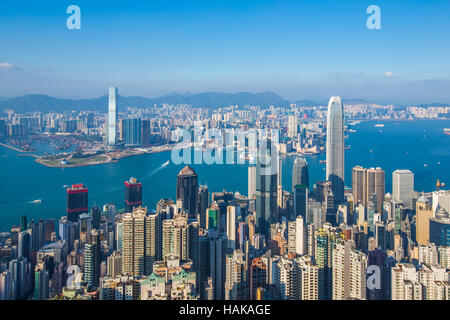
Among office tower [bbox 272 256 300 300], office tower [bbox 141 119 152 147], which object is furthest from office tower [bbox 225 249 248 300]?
office tower [bbox 141 119 152 147]

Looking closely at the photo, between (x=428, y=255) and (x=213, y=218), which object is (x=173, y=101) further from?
(x=428, y=255)

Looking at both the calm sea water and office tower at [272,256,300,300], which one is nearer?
office tower at [272,256,300,300]

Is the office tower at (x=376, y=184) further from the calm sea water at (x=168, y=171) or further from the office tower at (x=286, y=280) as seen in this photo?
the office tower at (x=286, y=280)

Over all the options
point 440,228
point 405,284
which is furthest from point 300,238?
point 440,228

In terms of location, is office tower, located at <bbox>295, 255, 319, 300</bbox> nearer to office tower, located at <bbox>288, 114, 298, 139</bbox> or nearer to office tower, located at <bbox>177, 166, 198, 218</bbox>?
office tower, located at <bbox>177, 166, 198, 218</bbox>

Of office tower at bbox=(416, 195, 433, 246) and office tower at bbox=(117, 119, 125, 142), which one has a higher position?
office tower at bbox=(117, 119, 125, 142)
